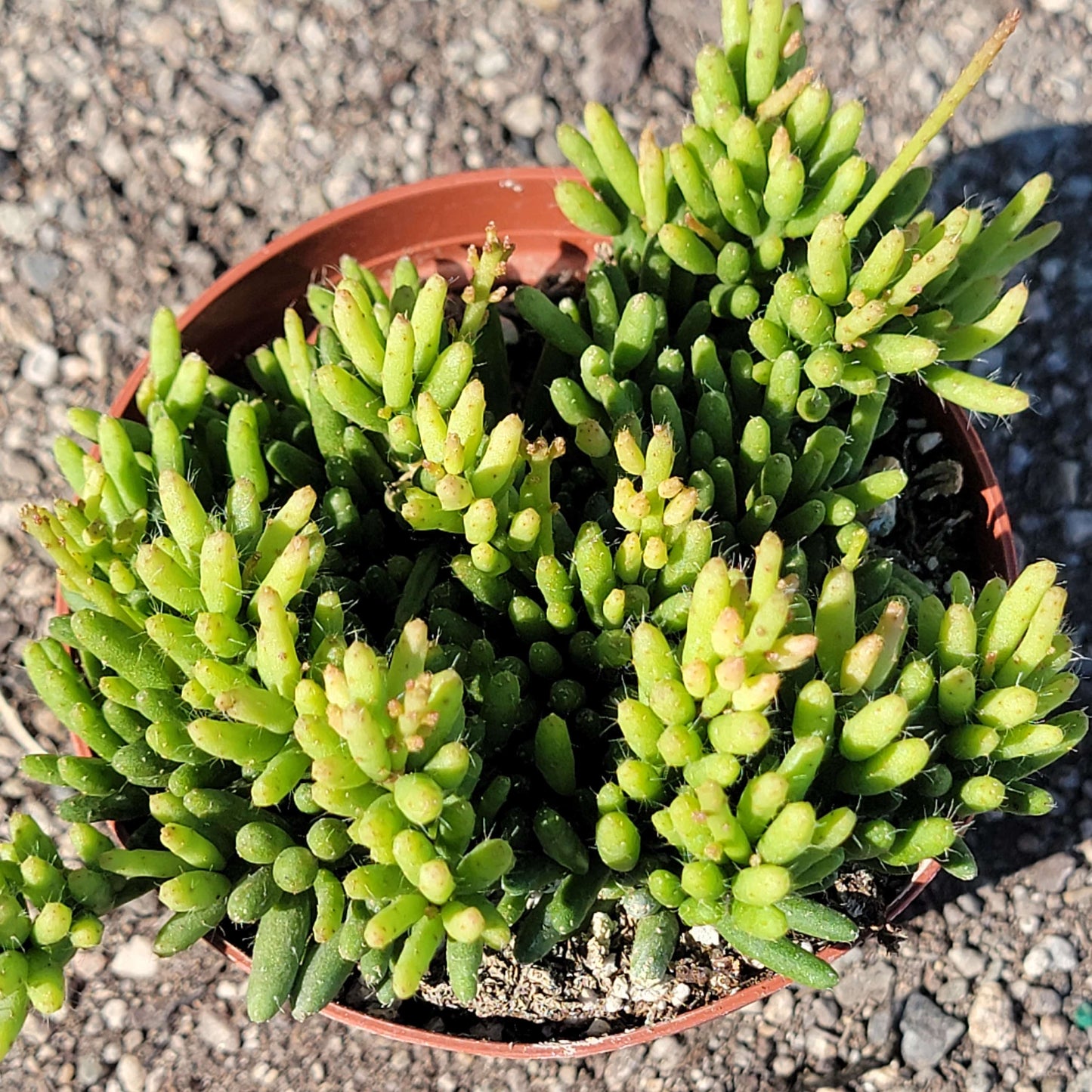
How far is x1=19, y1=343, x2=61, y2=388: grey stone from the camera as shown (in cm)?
236

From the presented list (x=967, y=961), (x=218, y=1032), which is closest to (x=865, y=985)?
(x=967, y=961)

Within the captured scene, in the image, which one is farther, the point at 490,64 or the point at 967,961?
the point at 490,64

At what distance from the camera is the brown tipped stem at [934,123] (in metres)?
1.29

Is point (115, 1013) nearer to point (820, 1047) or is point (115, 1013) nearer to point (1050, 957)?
point (820, 1047)

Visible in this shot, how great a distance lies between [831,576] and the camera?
4.09 ft

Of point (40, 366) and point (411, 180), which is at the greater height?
point (411, 180)

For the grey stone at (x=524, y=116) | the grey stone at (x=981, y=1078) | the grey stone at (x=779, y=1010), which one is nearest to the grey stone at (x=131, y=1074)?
the grey stone at (x=779, y=1010)

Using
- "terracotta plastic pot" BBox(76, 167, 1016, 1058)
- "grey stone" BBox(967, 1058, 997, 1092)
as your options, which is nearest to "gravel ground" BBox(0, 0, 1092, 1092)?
"grey stone" BBox(967, 1058, 997, 1092)

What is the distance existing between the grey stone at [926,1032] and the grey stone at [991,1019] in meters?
0.03

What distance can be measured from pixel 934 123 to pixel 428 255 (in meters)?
0.96

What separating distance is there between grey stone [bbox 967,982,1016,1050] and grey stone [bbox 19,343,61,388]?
2126 millimetres

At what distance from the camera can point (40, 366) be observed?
7.77ft

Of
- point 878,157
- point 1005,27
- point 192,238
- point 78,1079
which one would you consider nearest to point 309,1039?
point 78,1079

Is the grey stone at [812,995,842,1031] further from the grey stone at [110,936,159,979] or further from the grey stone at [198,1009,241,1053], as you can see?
the grey stone at [110,936,159,979]
